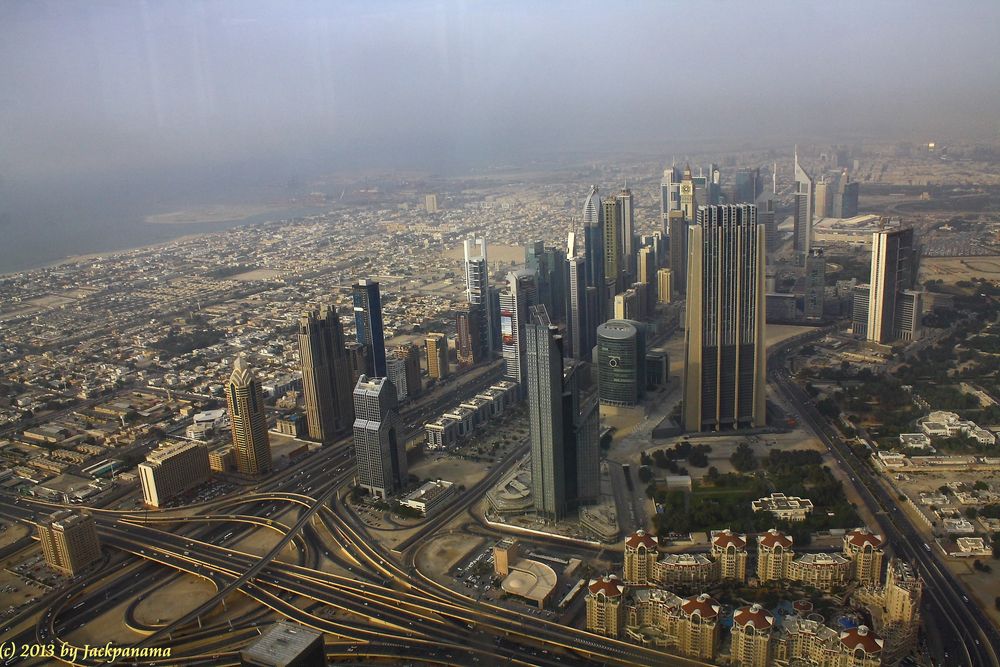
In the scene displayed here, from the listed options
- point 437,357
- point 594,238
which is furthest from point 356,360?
point 594,238

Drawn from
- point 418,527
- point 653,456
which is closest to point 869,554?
point 653,456

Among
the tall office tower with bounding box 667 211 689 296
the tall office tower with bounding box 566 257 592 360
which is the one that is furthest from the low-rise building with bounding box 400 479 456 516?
the tall office tower with bounding box 667 211 689 296

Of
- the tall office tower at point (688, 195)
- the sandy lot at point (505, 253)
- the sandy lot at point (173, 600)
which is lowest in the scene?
the sandy lot at point (173, 600)

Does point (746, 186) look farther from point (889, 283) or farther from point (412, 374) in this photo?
point (412, 374)

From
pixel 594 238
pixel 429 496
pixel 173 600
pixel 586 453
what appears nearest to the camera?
pixel 173 600

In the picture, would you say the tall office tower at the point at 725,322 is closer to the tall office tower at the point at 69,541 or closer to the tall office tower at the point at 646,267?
the tall office tower at the point at 646,267

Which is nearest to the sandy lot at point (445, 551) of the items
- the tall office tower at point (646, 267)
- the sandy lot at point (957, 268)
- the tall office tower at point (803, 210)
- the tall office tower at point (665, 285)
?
the tall office tower at point (646, 267)

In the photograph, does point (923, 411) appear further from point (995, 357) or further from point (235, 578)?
point (235, 578)
